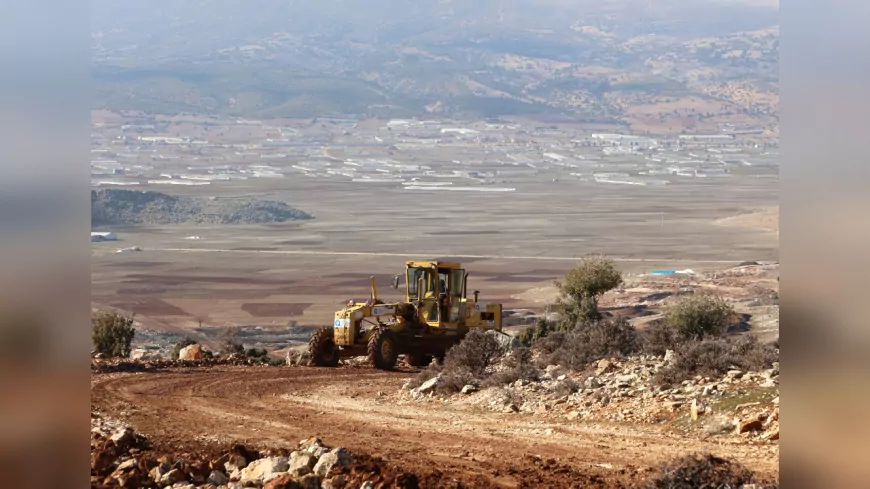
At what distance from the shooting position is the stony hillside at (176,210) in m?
105

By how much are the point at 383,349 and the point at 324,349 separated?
186 centimetres

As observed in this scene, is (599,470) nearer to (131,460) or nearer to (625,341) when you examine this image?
(131,460)

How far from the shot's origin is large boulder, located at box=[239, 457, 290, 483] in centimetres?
1027

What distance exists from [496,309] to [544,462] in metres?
14.9

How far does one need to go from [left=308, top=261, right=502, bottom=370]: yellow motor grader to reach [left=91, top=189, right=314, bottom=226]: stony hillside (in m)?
79.3

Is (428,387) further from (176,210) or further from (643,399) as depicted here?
(176,210)

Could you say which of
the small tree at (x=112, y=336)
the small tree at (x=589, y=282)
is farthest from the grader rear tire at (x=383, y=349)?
the small tree at (x=589, y=282)

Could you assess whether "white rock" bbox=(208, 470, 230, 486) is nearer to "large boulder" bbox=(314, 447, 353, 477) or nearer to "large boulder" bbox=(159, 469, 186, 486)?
"large boulder" bbox=(159, 469, 186, 486)

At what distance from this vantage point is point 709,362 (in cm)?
1554

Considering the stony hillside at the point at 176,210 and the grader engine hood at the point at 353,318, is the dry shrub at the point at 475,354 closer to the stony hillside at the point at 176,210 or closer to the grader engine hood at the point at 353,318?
the grader engine hood at the point at 353,318

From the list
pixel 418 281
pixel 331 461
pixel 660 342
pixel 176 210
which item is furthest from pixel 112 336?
pixel 176 210

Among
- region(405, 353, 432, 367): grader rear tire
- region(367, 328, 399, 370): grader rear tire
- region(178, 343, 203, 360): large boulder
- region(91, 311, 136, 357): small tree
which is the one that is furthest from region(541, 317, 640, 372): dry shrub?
region(91, 311, 136, 357): small tree
